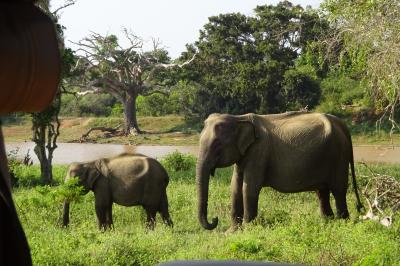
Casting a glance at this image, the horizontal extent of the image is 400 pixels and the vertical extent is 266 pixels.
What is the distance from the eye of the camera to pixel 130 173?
8797 millimetres

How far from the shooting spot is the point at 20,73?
747 millimetres

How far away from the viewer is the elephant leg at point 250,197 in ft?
26.0

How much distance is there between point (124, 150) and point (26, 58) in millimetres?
23115

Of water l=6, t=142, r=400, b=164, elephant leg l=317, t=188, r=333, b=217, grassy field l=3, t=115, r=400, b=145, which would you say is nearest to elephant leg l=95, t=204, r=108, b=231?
elephant leg l=317, t=188, r=333, b=217

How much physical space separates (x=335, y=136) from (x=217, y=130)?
1545 millimetres

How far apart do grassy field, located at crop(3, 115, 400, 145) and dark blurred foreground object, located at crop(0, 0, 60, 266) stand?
22167 mm

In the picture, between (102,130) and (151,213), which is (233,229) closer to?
(151,213)

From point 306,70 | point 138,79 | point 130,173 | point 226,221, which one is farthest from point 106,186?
point 138,79

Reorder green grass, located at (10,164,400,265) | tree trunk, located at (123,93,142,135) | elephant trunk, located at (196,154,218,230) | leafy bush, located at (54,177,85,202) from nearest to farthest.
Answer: green grass, located at (10,164,400,265) < elephant trunk, located at (196,154,218,230) < leafy bush, located at (54,177,85,202) < tree trunk, located at (123,93,142,135)

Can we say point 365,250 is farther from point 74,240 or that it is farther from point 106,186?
point 106,186

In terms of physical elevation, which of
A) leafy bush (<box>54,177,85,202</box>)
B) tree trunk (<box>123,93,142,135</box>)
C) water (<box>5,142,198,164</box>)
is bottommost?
water (<box>5,142,198,164</box>)

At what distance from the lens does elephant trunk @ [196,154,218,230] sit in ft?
25.0

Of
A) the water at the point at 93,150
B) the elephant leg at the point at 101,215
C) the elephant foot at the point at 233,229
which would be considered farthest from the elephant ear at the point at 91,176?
the water at the point at 93,150

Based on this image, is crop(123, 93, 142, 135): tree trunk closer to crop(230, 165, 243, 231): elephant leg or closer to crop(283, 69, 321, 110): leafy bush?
crop(283, 69, 321, 110): leafy bush
